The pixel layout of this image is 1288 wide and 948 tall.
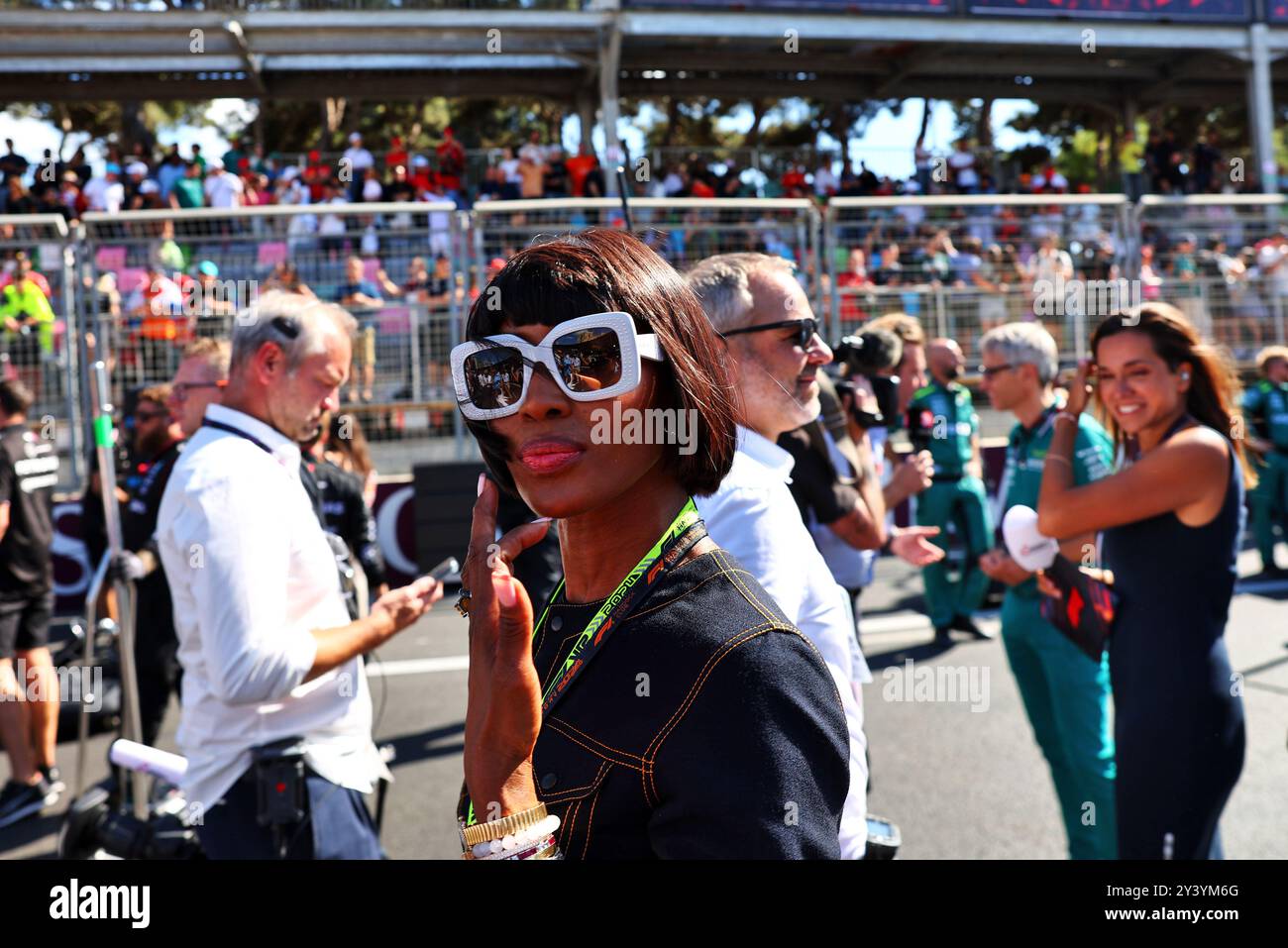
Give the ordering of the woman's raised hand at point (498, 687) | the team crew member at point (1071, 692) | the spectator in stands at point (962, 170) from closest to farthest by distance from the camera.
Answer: the woman's raised hand at point (498, 687), the team crew member at point (1071, 692), the spectator in stands at point (962, 170)

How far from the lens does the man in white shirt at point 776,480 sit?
197 cm

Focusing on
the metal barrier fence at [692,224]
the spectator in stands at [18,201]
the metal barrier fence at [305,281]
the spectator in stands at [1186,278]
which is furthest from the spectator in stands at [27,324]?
the spectator in stands at [1186,278]

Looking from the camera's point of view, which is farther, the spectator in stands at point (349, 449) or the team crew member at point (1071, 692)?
the spectator in stands at point (349, 449)

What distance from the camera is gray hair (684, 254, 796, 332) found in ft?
8.73

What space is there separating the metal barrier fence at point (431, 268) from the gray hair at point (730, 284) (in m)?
5.26

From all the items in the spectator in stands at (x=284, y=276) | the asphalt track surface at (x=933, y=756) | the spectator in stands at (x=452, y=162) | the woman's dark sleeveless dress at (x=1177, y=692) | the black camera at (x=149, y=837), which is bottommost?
the asphalt track surface at (x=933, y=756)

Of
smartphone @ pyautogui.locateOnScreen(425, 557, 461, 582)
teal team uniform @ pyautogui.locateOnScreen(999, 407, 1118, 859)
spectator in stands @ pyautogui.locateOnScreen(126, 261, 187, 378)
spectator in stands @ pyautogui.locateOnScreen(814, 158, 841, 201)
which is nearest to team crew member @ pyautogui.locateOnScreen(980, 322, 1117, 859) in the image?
teal team uniform @ pyautogui.locateOnScreen(999, 407, 1118, 859)

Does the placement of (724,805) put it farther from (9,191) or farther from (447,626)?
(9,191)

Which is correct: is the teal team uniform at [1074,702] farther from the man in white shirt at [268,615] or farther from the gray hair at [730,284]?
the man in white shirt at [268,615]

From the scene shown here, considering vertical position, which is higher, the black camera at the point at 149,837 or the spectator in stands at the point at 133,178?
the spectator in stands at the point at 133,178

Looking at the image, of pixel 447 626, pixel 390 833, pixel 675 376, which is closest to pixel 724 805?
pixel 675 376

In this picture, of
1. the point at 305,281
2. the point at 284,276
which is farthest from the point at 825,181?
the point at 284,276

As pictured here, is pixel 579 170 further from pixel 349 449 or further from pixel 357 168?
pixel 349 449

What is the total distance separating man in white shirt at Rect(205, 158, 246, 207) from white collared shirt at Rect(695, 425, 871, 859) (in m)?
13.1
